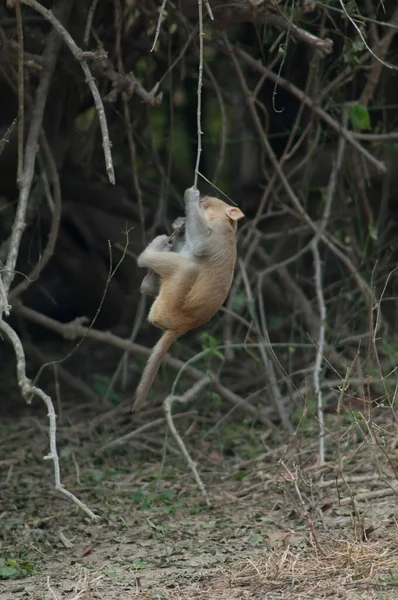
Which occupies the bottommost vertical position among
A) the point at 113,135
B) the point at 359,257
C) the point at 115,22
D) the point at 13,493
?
the point at 13,493

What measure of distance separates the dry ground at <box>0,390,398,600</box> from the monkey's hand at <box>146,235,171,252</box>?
3.37 ft

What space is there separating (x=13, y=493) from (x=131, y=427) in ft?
4.10

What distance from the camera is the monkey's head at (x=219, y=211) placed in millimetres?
4684

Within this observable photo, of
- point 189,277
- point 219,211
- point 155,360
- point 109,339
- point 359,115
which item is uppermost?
point 359,115

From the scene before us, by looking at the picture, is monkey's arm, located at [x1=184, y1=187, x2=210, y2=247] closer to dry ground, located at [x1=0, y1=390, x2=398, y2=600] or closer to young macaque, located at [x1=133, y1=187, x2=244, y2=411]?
young macaque, located at [x1=133, y1=187, x2=244, y2=411]

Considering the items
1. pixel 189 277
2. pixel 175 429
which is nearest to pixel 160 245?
pixel 189 277

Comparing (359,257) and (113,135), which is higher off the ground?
(113,135)

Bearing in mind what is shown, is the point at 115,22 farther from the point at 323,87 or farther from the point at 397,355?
the point at 397,355

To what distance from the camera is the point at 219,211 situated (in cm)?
479

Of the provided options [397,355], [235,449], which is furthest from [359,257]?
[235,449]

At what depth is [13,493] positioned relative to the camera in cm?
500

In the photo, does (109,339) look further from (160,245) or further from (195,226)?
(195,226)

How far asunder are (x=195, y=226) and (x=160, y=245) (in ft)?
0.62

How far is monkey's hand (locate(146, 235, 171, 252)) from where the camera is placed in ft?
14.9
